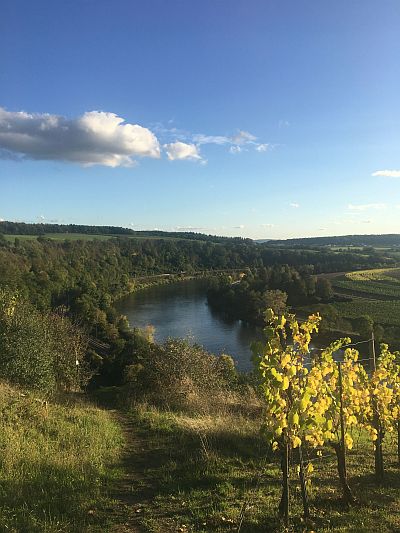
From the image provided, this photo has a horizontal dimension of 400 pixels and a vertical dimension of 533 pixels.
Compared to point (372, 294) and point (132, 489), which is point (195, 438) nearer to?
point (132, 489)

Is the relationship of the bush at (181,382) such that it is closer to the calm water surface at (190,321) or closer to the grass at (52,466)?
the grass at (52,466)

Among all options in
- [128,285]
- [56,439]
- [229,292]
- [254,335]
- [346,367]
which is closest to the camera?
[346,367]

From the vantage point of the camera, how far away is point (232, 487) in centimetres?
647

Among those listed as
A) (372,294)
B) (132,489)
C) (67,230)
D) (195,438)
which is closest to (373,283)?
(372,294)

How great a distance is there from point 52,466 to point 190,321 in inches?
2132

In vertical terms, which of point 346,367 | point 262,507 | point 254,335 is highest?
point 346,367

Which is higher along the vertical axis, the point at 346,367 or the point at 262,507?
the point at 346,367

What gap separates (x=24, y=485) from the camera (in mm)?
5980

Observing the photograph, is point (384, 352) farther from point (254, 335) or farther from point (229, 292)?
point (229, 292)

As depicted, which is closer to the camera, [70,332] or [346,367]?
[346,367]

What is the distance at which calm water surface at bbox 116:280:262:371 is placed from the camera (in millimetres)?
46938

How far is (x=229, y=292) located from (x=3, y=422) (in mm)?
64838

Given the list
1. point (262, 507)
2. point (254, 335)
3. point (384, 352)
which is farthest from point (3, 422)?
point (254, 335)

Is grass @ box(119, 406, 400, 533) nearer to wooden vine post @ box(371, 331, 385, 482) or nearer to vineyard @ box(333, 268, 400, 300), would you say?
wooden vine post @ box(371, 331, 385, 482)
